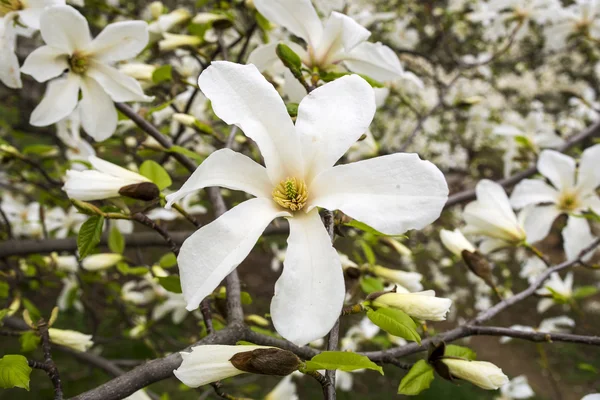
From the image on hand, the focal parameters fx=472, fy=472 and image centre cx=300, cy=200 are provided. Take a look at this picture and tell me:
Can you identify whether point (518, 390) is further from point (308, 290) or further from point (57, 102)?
point (57, 102)

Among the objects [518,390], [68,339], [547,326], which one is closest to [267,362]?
[68,339]

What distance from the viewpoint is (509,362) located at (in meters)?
4.59

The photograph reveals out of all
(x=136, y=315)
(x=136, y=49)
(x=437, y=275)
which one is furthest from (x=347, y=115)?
(x=437, y=275)

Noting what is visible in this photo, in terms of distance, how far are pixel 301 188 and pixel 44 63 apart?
0.56 meters

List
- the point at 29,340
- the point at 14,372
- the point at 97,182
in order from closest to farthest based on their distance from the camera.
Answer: the point at 14,372
the point at 97,182
the point at 29,340

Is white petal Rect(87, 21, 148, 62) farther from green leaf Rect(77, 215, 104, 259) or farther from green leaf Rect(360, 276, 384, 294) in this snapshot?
green leaf Rect(360, 276, 384, 294)

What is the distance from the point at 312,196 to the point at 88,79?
0.55 m

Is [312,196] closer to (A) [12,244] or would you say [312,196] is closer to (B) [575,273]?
(A) [12,244]

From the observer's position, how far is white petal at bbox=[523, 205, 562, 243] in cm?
106

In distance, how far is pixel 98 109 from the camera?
885 millimetres

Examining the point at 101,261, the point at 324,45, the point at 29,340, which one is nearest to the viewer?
the point at 324,45

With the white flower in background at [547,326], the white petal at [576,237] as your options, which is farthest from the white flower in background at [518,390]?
the white petal at [576,237]

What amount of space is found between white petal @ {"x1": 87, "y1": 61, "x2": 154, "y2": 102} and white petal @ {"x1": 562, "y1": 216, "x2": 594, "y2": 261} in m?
0.95

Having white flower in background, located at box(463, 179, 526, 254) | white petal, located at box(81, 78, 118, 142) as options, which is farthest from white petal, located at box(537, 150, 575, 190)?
white petal, located at box(81, 78, 118, 142)
